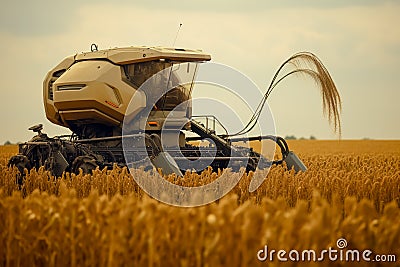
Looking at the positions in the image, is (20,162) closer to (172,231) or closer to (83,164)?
(83,164)

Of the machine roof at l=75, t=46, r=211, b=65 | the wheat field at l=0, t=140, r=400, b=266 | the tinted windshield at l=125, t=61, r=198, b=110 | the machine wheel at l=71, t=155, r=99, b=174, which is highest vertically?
the machine roof at l=75, t=46, r=211, b=65

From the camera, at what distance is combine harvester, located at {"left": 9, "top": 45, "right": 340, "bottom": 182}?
13.3 meters

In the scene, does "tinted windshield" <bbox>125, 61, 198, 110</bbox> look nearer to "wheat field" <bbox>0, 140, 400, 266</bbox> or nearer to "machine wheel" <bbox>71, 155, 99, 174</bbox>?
"machine wheel" <bbox>71, 155, 99, 174</bbox>

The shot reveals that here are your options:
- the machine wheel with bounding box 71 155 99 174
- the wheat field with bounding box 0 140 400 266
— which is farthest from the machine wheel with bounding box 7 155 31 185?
the wheat field with bounding box 0 140 400 266


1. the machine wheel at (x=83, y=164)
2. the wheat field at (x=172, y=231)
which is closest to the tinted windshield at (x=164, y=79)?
the machine wheel at (x=83, y=164)

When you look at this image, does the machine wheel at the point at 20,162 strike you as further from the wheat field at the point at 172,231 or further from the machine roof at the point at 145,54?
the wheat field at the point at 172,231

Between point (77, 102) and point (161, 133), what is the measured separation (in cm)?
178

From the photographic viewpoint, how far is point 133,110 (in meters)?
13.5

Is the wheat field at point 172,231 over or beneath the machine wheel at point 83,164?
beneath

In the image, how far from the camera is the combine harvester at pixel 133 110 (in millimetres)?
13297

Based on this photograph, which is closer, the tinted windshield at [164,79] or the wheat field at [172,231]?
the wheat field at [172,231]

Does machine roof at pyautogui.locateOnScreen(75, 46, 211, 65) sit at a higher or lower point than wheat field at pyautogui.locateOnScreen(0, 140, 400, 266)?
higher

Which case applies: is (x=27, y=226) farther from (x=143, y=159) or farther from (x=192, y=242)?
(x=143, y=159)

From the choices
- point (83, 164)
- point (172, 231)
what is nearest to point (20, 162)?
point (83, 164)
